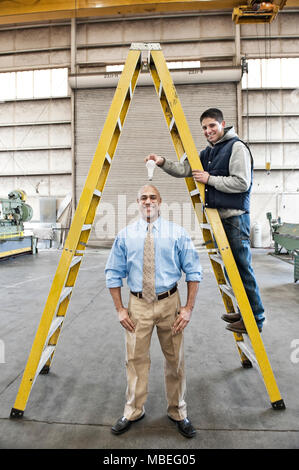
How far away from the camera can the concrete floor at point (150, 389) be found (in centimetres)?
178

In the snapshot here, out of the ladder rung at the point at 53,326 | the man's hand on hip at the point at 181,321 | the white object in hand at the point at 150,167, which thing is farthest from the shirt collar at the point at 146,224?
the ladder rung at the point at 53,326

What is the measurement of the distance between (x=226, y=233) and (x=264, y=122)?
43.5 ft

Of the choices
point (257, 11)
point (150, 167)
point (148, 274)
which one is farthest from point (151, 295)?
point (257, 11)

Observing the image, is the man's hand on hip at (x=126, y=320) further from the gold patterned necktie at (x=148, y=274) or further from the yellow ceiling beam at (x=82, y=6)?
the yellow ceiling beam at (x=82, y=6)

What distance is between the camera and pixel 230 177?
1.99 m

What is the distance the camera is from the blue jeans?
7.09 ft

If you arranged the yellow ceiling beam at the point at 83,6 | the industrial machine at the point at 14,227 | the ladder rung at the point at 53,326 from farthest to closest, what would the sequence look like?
the industrial machine at the point at 14,227 → the yellow ceiling beam at the point at 83,6 → the ladder rung at the point at 53,326

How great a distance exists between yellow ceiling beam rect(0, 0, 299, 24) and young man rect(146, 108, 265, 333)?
25.9ft

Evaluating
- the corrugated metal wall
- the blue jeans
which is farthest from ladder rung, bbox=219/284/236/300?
the corrugated metal wall

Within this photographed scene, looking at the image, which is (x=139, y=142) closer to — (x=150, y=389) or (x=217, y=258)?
(x=217, y=258)

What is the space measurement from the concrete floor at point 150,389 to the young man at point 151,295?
166 mm

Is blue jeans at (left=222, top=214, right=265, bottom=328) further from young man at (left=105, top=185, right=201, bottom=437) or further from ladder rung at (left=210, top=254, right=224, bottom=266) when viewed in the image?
young man at (left=105, top=185, right=201, bottom=437)
